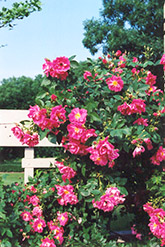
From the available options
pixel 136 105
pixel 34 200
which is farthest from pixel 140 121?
pixel 34 200

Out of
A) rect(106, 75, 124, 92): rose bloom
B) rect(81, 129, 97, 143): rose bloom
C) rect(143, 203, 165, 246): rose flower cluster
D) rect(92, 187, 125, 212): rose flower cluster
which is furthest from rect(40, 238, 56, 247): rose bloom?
rect(106, 75, 124, 92): rose bloom

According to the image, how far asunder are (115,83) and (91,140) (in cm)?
44

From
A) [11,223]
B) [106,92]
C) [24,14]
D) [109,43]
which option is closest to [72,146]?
[106,92]

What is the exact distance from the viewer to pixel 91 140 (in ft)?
6.50

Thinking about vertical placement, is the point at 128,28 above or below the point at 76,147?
above

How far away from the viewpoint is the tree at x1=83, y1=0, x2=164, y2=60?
37.0 ft

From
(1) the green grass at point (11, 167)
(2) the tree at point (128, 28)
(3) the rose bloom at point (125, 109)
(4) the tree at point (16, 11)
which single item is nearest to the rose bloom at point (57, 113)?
(3) the rose bloom at point (125, 109)

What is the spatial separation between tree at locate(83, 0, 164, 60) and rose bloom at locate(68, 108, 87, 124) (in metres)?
9.12

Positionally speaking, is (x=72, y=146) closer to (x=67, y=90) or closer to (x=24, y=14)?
(x=67, y=90)

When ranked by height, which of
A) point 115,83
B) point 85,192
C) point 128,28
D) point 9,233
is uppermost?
point 128,28

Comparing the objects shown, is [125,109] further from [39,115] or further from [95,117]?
[39,115]

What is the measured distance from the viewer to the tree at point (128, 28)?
444 inches

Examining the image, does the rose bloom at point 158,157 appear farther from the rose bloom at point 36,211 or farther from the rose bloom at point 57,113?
the rose bloom at point 36,211

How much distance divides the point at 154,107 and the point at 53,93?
2.42 ft
